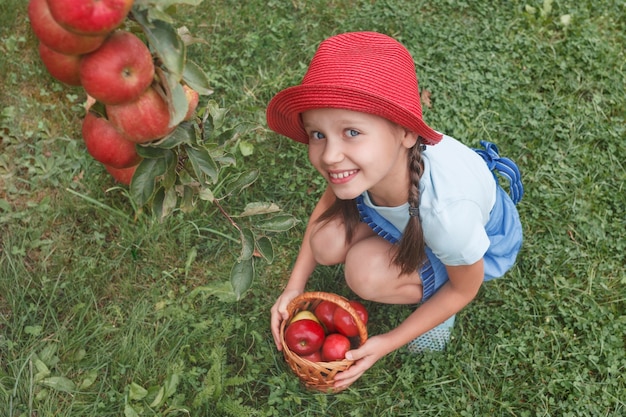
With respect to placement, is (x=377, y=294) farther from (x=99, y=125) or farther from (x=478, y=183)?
(x=99, y=125)

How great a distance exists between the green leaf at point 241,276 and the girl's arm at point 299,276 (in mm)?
550

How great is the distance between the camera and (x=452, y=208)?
179cm

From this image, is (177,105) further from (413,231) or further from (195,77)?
(413,231)

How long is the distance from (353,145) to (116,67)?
82 centimetres

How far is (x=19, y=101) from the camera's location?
2.86 meters

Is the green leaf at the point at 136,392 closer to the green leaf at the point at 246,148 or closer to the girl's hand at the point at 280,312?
the girl's hand at the point at 280,312

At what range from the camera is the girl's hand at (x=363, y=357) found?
2145 mm

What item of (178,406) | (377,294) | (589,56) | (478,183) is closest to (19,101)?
(178,406)

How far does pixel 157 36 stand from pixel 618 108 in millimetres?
2754

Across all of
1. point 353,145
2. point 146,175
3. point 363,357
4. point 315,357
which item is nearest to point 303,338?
point 315,357

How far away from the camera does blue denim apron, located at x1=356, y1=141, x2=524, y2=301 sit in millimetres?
2121

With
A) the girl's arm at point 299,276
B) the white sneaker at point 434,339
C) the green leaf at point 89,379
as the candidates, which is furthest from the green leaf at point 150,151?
the white sneaker at point 434,339

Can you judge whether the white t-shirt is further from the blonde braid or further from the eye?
the eye

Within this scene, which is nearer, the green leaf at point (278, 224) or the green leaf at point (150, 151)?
the green leaf at point (150, 151)
